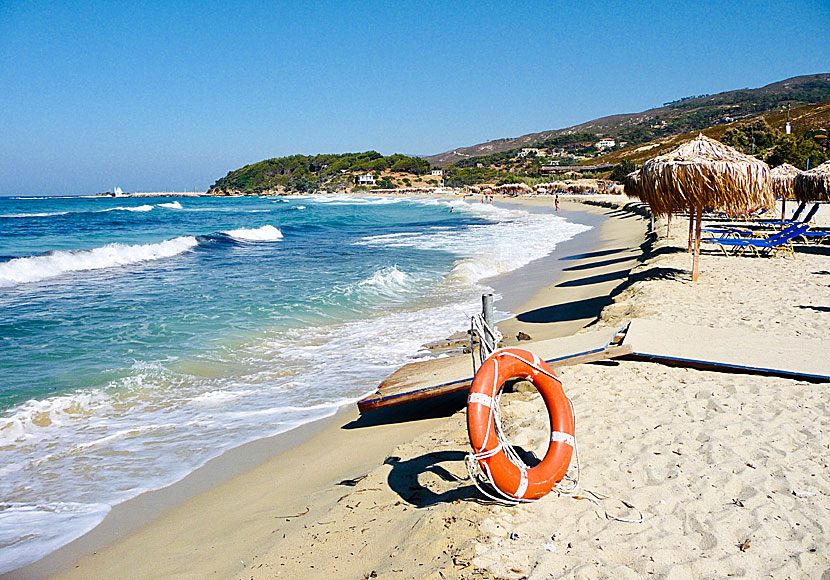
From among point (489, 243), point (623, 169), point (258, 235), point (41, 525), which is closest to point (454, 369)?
point (41, 525)

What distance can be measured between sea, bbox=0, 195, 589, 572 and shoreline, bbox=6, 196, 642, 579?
15cm

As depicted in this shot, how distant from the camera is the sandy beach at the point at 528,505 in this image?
2.60 m

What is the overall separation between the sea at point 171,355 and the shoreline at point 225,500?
15cm

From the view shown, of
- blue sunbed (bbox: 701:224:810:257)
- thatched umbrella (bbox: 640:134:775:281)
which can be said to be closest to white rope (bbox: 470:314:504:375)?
thatched umbrella (bbox: 640:134:775:281)

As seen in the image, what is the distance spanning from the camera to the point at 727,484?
310 centimetres

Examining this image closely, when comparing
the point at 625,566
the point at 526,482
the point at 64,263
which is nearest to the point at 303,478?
the point at 526,482

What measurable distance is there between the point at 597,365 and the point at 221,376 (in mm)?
4371

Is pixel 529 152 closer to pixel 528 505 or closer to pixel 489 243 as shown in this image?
pixel 489 243

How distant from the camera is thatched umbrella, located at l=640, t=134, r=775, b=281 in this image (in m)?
8.18

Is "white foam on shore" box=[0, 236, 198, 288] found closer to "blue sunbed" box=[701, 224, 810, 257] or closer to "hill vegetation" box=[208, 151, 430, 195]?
"blue sunbed" box=[701, 224, 810, 257]

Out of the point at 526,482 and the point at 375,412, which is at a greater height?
the point at 526,482

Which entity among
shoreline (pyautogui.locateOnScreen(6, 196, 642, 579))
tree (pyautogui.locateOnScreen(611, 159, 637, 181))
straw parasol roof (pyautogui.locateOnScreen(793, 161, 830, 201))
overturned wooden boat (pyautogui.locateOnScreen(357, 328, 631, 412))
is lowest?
shoreline (pyautogui.locateOnScreen(6, 196, 642, 579))

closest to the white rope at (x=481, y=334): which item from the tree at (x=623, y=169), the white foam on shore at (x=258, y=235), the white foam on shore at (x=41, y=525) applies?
the white foam on shore at (x=41, y=525)

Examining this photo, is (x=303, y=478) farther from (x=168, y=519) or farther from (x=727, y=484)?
(x=727, y=484)
